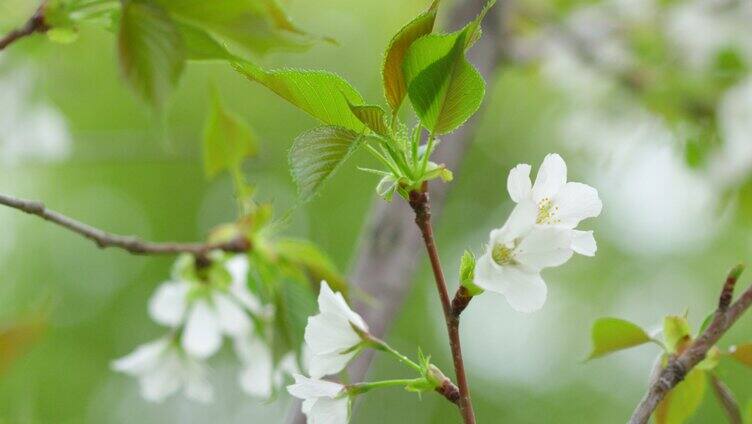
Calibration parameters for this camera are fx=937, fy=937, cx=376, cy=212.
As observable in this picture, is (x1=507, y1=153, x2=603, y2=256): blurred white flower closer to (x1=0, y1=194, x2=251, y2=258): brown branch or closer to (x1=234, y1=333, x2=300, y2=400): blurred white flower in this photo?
(x1=0, y1=194, x2=251, y2=258): brown branch

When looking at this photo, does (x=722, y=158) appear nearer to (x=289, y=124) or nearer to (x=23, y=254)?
(x=289, y=124)

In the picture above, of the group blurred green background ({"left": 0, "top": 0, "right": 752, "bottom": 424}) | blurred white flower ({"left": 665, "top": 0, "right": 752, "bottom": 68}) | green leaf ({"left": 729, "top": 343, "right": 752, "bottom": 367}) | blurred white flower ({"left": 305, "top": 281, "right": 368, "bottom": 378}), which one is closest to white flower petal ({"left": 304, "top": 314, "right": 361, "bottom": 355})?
blurred white flower ({"left": 305, "top": 281, "right": 368, "bottom": 378})

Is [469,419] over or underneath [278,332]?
over

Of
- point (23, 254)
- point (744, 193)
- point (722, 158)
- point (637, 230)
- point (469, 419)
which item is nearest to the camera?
point (469, 419)

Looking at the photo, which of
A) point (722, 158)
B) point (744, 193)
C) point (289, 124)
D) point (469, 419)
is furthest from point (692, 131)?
point (289, 124)

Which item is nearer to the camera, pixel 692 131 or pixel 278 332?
pixel 278 332

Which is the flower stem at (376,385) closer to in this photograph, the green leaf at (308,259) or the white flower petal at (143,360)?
the green leaf at (308,259)
